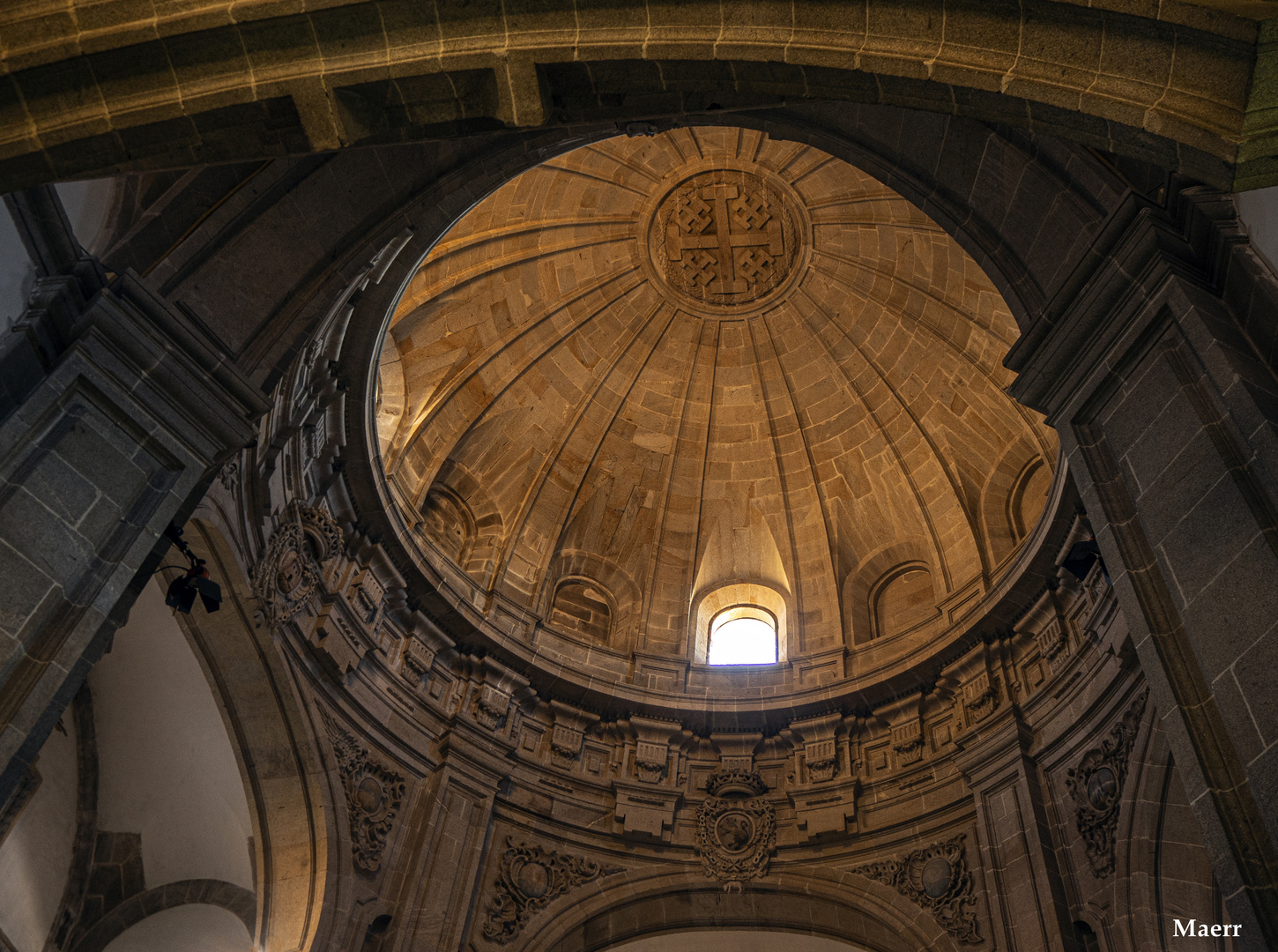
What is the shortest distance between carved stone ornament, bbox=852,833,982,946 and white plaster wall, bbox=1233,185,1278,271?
9611 millimetres

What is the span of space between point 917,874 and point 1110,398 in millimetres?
9116

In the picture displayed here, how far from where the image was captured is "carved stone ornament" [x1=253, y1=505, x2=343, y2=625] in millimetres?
13023

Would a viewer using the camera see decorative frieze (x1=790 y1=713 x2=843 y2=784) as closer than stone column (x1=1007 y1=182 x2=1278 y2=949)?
No

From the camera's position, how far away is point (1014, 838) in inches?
535

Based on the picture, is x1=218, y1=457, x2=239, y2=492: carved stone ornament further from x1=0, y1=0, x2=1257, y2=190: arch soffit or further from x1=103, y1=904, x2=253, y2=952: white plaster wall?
x1=103, y1=904, x2=253, y2=952: white plaster wall

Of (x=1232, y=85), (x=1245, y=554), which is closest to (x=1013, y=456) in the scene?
(x=1245, y=554)

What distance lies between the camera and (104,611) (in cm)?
752

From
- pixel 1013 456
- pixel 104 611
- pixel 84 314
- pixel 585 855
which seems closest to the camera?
pixel 104 611

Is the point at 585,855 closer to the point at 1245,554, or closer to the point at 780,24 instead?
the point at 1245,554

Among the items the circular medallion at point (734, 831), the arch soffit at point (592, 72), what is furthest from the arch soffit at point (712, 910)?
the arch soffit at point (592, 72)

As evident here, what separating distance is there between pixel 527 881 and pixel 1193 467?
443 inches

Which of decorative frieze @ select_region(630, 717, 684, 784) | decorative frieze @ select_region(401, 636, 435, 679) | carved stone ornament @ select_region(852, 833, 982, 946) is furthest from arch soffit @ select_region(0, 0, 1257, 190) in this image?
decorative frieze @ select_region(630, 717, 684, 784)

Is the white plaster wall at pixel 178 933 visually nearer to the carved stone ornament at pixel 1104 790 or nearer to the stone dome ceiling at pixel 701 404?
the stone dome ceiling at pixel 701 404

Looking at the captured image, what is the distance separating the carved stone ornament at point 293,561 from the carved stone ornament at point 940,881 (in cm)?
851
